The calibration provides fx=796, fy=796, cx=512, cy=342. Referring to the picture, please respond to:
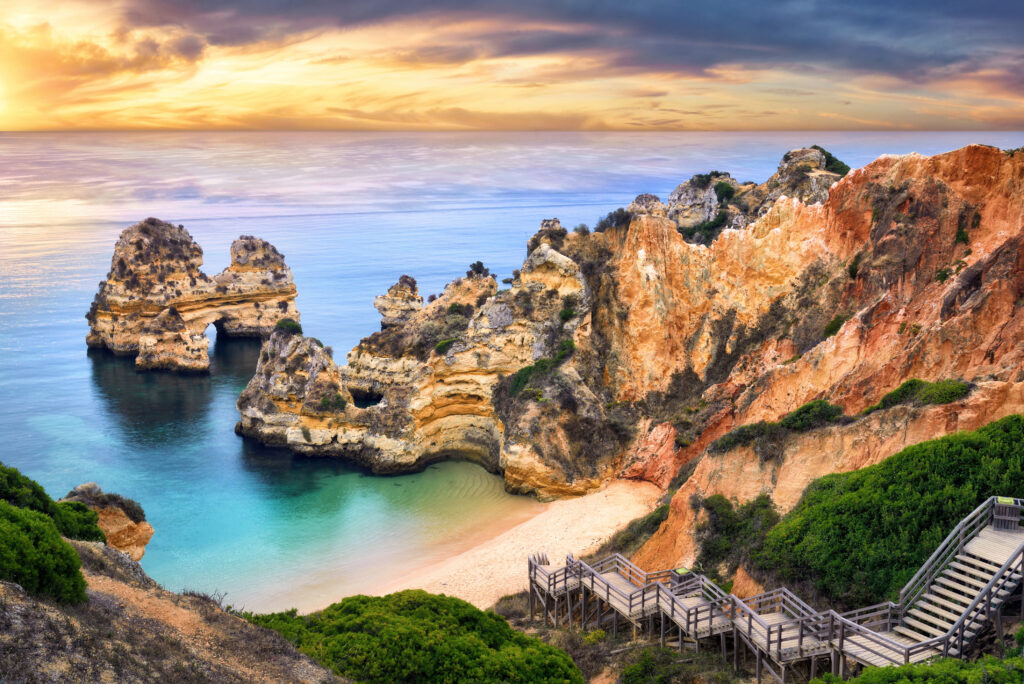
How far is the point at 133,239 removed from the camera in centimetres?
6700

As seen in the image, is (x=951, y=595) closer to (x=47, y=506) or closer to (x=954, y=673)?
(x=954, y=673)

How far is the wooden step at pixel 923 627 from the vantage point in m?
13.9

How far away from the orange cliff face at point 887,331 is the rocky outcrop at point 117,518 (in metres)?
15.5

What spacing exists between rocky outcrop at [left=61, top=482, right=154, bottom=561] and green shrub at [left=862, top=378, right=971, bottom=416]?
2183 centimetres

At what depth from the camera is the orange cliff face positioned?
855 inches

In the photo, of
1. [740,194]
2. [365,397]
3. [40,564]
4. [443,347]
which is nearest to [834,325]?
[443,347]

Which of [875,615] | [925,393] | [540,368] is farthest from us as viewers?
[540,368]

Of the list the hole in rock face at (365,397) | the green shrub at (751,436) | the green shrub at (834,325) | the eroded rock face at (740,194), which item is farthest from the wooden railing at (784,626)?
the eroded rock face at (740,194)

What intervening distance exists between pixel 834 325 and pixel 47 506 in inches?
1158

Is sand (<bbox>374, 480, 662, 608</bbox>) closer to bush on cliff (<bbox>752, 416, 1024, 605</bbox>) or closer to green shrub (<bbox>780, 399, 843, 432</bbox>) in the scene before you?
green shrub (<bbox>780, 399, 843, 432</bbox>)

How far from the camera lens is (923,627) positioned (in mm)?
14242

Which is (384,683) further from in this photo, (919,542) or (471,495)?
(471,495)

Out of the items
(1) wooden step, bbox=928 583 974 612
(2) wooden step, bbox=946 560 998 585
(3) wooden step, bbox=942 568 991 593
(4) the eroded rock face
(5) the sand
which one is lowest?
(5) the sand

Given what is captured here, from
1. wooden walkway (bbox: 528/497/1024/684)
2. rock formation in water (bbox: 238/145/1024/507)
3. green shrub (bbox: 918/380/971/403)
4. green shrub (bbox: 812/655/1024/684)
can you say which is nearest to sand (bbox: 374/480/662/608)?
rock formation in water (bbox: 238/145/1024/507)
